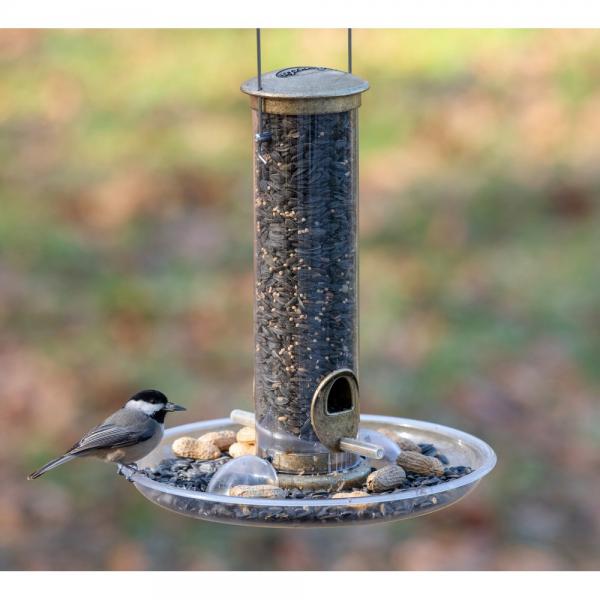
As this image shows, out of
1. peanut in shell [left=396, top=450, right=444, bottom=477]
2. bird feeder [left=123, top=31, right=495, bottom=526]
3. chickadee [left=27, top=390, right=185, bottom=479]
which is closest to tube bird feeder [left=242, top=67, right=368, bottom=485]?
bird feeder [left=123, top=31, right=495, bottom=526]

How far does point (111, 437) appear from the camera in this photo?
4039 mm

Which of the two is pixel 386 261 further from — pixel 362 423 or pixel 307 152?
pixel 307 152

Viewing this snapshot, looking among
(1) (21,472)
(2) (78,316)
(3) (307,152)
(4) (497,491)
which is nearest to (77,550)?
(1) (21,472)

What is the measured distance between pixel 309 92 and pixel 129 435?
106 cm

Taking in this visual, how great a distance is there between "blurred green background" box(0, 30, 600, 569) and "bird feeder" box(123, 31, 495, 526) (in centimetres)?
247

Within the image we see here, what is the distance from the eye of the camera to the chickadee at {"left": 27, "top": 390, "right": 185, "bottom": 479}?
3980 millimetres

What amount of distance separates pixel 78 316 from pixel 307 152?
3874mm

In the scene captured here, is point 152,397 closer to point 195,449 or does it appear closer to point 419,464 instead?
point 195,449

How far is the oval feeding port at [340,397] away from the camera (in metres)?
3.92

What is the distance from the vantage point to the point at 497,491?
666 centimetres

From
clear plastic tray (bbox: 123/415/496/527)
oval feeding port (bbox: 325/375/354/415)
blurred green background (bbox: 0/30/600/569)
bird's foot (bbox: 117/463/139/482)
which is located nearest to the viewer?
clear plastic tray (bbox: 123/415/496/527)

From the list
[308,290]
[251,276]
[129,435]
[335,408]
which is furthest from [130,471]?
[251,276]

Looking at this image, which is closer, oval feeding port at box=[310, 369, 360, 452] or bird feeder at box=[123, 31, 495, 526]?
bird feeder at box=[123, 31, 495, 526]

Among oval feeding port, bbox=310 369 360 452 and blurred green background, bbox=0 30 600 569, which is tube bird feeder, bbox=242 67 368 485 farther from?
blurred green background, bbox=0 30 600 569
